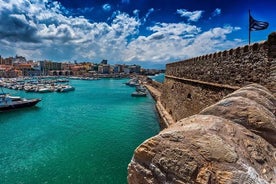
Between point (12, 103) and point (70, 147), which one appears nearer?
point (70, 147)

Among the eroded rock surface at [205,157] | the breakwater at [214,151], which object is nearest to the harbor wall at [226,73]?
the breakwater at [214,151]

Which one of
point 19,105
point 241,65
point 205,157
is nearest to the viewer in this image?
point 205,157

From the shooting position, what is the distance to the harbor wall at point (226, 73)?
17.8 feet

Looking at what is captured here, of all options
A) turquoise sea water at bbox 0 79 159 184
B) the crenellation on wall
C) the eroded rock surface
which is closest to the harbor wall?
the crenellation on wall

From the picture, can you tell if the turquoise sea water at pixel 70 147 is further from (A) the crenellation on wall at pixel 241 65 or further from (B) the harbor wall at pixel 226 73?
(A) the crenellation on wall at pixel 241 65

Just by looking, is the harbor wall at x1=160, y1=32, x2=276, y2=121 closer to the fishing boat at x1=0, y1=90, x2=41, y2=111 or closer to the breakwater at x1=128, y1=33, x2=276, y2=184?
the breakwater at x1=128, y1=33, x2=276, y2=184

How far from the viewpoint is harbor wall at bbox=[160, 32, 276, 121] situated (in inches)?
214

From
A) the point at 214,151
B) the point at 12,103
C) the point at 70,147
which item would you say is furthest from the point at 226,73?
the point at 12,103

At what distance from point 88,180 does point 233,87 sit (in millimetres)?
7403

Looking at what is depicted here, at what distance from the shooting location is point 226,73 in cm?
761

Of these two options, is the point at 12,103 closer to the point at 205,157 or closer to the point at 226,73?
the point at 226,73

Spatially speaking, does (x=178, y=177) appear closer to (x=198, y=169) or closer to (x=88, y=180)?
(x=198, y=169)

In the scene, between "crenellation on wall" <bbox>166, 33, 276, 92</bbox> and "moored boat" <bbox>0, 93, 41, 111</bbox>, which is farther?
"moored boat" <bbox>0, 93, 41, 111</bbox>

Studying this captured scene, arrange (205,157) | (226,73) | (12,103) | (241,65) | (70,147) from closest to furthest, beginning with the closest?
(205,157) → (241,65) → (226,73) → (70,147) → (12,103)
